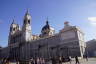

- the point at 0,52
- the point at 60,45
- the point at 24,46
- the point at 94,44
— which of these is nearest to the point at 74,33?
the point at 60,45

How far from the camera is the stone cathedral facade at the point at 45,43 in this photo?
38938mm

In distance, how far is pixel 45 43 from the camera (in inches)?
1941

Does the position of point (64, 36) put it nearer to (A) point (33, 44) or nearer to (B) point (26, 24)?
(A) point (33, 44)

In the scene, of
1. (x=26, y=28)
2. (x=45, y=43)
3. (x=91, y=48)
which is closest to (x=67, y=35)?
(x=91, y=48)

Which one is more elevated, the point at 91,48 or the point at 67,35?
the point at 67,35

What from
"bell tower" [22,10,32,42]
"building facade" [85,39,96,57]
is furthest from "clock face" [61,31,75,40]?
"bell tower" [22,10,32,42]

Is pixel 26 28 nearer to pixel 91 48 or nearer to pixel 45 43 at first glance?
pixel 45 43

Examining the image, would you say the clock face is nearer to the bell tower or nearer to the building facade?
the building facade

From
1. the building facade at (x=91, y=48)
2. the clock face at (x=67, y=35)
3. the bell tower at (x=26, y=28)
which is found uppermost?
the bell tower at (x=26, y=28)

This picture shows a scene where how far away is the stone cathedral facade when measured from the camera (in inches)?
1533

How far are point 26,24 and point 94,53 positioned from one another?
35.5 meters

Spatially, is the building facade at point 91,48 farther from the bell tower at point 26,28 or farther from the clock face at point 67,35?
the bell tower at point 26,28

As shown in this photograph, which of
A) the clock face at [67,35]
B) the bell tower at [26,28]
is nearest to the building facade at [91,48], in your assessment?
the clock face at [67,35]

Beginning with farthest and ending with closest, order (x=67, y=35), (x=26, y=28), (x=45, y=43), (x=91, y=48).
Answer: (x=26, y=28) < (x=45, y=43) < (x=91, y=48) < (x=67, y=35)
